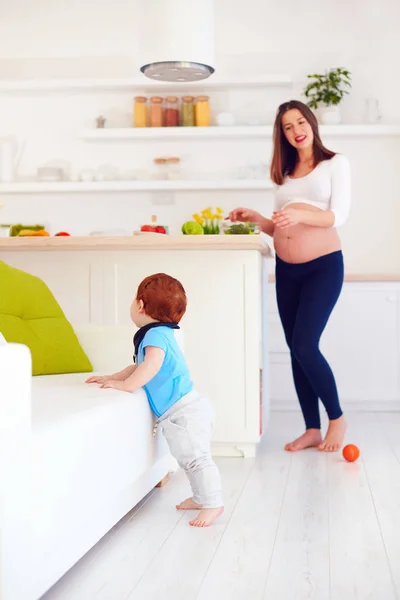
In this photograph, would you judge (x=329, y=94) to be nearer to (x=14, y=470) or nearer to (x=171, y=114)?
(x=171, y=114)

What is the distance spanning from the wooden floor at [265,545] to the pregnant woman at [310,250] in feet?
1.44

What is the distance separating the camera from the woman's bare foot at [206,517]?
2.54m

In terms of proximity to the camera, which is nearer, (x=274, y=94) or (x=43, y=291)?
(x=43, y=291)

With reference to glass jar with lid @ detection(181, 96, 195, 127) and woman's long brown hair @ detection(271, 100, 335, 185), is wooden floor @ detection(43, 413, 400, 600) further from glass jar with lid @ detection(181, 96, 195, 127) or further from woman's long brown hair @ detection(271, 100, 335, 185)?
glass jar with lid @ detection(181, 96, 195, 127)

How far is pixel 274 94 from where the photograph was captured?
6184 mm

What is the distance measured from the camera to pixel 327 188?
3.84 m

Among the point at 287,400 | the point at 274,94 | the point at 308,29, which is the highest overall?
the point at 308,29

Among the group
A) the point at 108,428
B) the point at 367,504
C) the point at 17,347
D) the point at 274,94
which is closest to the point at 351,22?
the point at 274,94

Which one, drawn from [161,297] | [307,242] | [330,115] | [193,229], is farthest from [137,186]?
[161,297]

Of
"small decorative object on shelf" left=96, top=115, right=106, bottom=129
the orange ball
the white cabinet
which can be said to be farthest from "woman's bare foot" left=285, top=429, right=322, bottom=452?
"small decorative object on shelf" left=96, top=115, right=106, bottom=129

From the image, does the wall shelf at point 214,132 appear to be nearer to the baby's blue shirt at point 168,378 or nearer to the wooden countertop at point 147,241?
the wooden countertop at point 147,241

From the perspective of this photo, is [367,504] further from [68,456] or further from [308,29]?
[308,29]

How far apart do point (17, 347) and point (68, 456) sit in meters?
0.40

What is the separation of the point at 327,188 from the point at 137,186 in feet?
8.22
